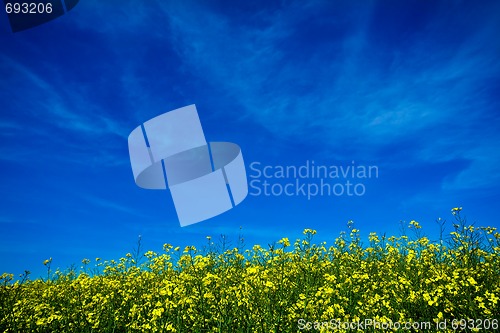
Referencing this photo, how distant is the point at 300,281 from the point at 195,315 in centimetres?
241

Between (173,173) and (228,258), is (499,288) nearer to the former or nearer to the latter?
(228,258)

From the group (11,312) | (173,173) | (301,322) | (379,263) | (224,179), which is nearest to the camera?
(301,322)

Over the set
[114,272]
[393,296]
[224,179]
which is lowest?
[393,296]

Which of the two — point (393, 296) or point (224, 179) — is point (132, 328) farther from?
point (224, 179)

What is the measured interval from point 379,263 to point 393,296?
6.72 feet

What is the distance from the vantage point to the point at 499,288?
5.85 m

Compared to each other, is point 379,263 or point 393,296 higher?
point 379,263

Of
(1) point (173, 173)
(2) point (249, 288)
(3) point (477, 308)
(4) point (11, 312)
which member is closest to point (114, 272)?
(4) point (11, 312)

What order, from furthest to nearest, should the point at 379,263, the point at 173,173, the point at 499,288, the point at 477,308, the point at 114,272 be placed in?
the point at 173,173 < the point at 114,272 < the point at 379,263 < the point at 499,288 < the point at 477,308

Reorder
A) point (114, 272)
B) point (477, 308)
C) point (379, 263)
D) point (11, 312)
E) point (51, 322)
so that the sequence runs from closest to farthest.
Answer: point (477, 308), point (51, 322), point (11, 312), point (379, 263), point (114, 272)

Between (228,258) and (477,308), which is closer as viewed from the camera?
(477,308)

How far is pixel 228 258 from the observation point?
9.00m

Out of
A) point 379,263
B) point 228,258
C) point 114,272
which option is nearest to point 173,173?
point 114,272

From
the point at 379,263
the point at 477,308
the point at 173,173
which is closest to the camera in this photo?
the point at 477,308
